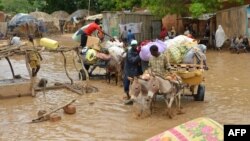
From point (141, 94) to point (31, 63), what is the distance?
18.1 ft

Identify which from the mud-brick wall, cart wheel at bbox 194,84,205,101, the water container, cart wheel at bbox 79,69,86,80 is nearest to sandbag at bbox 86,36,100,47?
cart wheel at bbox 79,69,86,80

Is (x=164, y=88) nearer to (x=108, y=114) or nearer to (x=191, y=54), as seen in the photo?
(x=108, y=114)

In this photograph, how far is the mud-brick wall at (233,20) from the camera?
24.7m

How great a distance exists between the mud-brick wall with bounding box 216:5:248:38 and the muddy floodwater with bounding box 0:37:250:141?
9.61 meters

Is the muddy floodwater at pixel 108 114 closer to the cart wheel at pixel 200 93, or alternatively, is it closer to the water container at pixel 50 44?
the cart wheel at pixel 200 93

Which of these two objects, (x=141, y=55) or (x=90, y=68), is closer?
(x=141, y=55)

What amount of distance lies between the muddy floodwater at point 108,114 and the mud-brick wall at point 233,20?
961 cm

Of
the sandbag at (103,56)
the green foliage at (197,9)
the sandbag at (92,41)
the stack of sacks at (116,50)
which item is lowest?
the sandbag at (103,56)

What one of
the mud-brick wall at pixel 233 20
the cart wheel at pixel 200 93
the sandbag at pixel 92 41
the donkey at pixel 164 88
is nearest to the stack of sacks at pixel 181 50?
the cart wheel at pixel 200 93

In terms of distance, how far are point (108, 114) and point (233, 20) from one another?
53.7ft

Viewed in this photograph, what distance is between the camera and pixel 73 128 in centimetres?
941

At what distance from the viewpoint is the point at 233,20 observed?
2511cm

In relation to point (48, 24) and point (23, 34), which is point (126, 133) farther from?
point (48, 24)

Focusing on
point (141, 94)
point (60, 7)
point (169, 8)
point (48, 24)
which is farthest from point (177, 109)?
point (60, 7)
